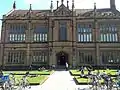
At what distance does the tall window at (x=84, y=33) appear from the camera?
47.5 meters

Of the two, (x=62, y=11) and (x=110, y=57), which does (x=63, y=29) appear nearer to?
(x=62, y=11)

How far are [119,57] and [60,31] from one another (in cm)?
1269

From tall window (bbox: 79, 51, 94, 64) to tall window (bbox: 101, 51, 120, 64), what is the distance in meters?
2.15

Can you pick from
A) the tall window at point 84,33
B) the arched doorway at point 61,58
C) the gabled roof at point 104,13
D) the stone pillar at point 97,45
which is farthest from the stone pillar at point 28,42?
the stone pillar at point 97,45

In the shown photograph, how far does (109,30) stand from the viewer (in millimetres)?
47688

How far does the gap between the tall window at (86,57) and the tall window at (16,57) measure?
1158 cm

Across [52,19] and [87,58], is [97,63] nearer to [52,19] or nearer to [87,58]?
[87,58]

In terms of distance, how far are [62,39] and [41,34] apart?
14.6 ft

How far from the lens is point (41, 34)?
158 ft

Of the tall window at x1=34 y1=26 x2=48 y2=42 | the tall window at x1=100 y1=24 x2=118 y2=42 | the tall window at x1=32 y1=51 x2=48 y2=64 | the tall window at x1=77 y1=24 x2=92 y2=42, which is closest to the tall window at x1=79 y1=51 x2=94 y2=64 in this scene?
the tall window at x1=77 y1=24 x2=92 y2=42

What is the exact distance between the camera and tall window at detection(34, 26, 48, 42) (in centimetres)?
4794

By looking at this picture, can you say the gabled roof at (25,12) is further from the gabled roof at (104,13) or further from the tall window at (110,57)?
the tall window at (110,57)

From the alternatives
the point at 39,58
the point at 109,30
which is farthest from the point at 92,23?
the point at 39,58

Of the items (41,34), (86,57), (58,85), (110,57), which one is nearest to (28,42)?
(41,34)
